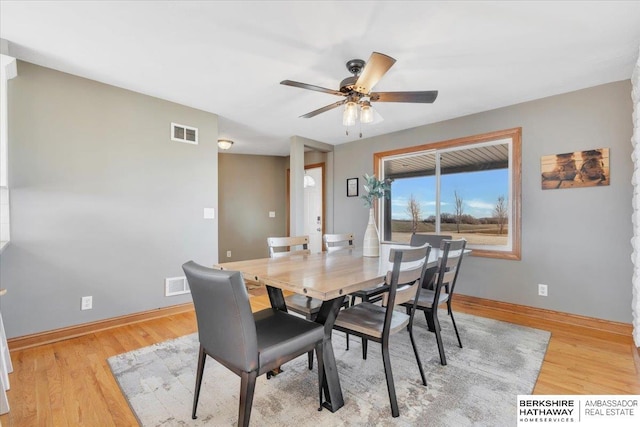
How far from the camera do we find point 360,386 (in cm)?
185

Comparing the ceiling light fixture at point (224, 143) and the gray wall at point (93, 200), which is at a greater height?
the ceiling light fixture at point (224, 143)

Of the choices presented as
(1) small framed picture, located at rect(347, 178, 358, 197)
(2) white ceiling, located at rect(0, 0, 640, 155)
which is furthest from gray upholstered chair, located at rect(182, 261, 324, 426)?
(1) small framed picture, located at rect(347, 178, 358, 197)

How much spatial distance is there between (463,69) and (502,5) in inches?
29.8

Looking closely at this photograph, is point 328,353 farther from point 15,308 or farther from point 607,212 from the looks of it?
point 607,212

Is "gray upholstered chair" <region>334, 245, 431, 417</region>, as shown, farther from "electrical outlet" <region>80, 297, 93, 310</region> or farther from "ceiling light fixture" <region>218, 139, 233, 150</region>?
"ceiling light fixture" <region>218, 139, 233, 150</region>

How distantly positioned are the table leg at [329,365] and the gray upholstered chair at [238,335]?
100 mm

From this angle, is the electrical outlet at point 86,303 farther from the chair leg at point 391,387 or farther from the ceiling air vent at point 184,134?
the chair leg at point 391,387

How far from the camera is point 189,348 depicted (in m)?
2.39

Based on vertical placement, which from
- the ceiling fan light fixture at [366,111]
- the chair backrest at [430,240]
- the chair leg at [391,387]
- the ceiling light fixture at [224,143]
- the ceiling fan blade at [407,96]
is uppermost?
the ceiling light fixture at [224,143]

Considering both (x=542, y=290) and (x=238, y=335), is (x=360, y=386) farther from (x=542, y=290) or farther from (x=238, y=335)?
(x=542, y=290)

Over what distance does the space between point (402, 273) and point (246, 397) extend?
0.96m

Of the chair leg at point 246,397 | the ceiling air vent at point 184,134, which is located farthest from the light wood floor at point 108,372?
the ceiling air vent at point 184,134

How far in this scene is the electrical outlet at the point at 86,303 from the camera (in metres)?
2.64

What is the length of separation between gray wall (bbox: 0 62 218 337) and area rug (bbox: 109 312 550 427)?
0.84 metres
